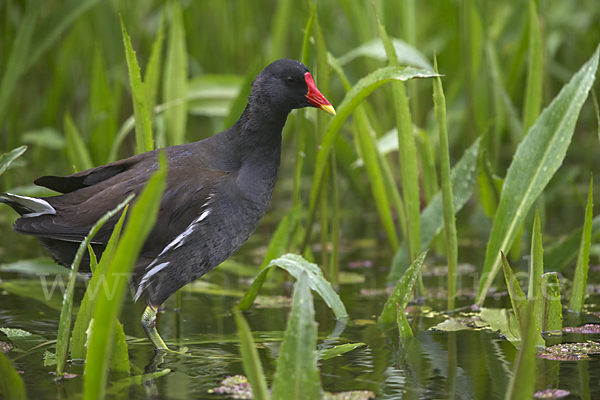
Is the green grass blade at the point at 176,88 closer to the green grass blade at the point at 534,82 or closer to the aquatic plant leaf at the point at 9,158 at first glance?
the aquatic plant leaf at the point at 9,158

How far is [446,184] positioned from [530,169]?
44 cm

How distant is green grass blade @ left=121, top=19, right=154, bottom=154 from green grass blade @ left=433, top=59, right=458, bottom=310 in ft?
3.99

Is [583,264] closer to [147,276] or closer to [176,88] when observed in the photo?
[147,276]

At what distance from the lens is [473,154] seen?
3.35m

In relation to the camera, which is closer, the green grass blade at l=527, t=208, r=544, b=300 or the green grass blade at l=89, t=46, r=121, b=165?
the green grass blade at l=527, t=208, r=544, b=300

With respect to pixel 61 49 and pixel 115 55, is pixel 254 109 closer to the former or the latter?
pixel 115 55

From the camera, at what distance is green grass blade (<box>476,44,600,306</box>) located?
296 centimetres

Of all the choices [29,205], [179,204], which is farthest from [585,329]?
[29,205]

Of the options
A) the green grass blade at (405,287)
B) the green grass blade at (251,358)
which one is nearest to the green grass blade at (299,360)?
the green grass blade at (251,358)

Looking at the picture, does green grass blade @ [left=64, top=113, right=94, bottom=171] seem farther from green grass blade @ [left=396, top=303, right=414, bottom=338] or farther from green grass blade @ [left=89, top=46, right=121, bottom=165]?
green grass blade @ [left=396, top=303, right=414, bottom=338]

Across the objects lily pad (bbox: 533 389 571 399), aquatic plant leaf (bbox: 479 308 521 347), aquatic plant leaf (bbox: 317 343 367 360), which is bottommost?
lily pad (bbox: 533 389 571 399)

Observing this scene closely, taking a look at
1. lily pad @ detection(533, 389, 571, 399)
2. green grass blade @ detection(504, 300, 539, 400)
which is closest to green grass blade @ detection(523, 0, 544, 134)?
lily pad @ detection(533, 389, 571, 399)

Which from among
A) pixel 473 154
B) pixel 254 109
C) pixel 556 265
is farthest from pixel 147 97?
pixel 556 265

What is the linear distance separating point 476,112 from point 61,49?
129 inches
